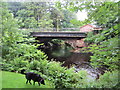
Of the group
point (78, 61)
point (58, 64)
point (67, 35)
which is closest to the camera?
point (58, 64)

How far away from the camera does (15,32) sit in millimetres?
2574

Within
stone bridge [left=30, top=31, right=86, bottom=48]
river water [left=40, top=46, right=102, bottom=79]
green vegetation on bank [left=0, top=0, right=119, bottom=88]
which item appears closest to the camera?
green vegetation on bank [left=0, top=0, right=119, bottom=88]

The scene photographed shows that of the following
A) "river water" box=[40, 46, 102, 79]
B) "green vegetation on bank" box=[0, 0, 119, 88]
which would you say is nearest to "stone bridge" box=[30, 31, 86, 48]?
"river water" box=[40, 46, 102, 79]

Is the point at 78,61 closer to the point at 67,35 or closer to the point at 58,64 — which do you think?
the point at 67,35

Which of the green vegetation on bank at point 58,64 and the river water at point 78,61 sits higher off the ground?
the green vegetation on bank at point 58,64

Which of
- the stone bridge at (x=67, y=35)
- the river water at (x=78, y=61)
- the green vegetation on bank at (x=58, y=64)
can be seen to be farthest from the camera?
the stone bridge at (x=67, y=35)

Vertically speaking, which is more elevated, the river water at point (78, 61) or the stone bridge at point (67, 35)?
the stone bridge at point (67, 35)

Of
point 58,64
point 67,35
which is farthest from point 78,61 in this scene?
point 58,64

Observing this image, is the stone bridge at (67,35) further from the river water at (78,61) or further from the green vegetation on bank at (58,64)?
the green vegetation on bank at (58,64)

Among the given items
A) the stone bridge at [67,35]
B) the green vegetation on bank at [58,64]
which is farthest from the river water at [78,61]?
the green vegetation on bank at [58,64]

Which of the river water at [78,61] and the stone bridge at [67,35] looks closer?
the river water at [78,61]

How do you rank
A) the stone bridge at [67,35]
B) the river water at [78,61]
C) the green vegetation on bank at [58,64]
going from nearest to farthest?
the green vegetation on bank at [58,64] < the river water at [78,61] < the stone bridge at [67,35]

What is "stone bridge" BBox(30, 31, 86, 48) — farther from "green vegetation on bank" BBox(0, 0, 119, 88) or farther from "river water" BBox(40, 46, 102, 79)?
"green vegetation on bank" BBox(0, 0, 119, 88)

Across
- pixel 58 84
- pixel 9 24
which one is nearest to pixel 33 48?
pixel 9 24
